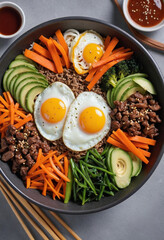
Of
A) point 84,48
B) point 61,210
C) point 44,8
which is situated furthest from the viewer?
point 44,8

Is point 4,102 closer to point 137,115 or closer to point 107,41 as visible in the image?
point 107,41

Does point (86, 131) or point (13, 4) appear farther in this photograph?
point (13, 4)

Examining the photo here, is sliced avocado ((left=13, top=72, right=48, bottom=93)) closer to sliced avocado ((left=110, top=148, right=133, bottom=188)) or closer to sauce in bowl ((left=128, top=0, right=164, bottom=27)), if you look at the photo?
sliced avocado ((left=110, top=148, right=133, bottom=188))

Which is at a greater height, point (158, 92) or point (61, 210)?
point (158, 92)

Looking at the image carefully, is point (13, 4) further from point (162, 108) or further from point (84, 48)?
point (162, 108)

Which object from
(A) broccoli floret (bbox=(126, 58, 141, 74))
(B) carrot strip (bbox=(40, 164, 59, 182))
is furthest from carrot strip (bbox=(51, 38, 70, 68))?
(B) carrot strip (bbox=(40, 164, 59, 182))

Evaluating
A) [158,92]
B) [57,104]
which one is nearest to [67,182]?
[57,104]

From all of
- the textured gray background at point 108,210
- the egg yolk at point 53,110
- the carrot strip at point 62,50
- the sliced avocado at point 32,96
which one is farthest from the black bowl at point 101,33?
the egg yolk at point 53,110
